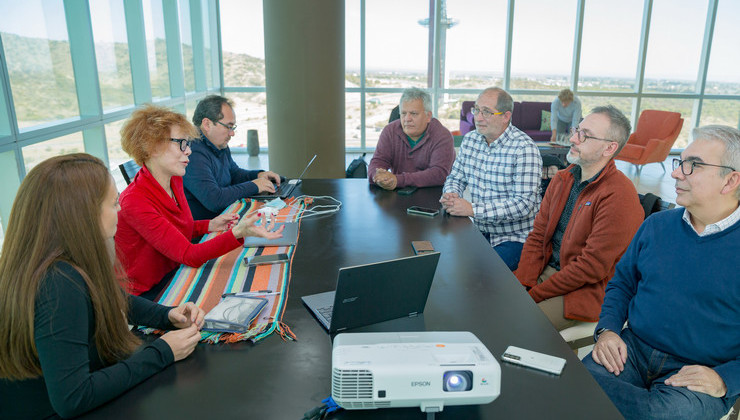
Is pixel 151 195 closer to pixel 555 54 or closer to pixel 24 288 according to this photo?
pixel 24 288

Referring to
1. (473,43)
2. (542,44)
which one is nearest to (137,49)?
(473,43)

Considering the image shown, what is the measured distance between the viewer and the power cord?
41.4 inches

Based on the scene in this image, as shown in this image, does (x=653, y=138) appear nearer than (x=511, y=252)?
No

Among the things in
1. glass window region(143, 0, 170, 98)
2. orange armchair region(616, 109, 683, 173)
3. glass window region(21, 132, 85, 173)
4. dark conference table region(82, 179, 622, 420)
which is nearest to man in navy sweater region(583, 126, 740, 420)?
dark conference table region(82, 179, 622, 420)

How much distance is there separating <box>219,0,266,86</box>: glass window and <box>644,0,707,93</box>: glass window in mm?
6792

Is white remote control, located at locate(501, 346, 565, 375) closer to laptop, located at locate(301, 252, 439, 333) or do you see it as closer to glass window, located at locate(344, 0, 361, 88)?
laptop, located at locate(301, 252, 439, 333)

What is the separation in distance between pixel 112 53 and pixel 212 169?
8.42 feet

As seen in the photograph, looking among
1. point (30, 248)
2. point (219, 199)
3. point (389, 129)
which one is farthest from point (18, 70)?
point (30, 248)

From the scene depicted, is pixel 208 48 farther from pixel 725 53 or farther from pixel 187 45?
pixel 725 53

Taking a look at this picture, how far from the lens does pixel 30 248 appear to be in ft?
3.77

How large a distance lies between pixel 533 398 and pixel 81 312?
1.06 metres

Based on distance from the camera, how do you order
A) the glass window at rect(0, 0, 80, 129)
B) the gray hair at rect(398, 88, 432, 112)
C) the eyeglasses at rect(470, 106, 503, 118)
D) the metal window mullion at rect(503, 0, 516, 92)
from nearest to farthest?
the eyeglasses at rect(470, 106, 503, 118) → the glass window at rect(0, 0, 80, 129) → the gray hair at rect(398, 88, 432, 112) → the metal window mullion at rect(503, 0, 516, 92)

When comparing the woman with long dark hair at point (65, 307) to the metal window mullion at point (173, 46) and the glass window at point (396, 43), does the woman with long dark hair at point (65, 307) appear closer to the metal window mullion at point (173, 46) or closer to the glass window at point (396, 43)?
the metal window mullion at point (173, 46)

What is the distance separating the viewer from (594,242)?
2.12 meters
